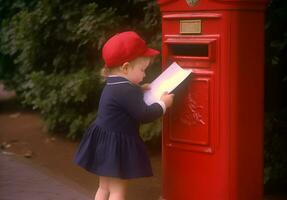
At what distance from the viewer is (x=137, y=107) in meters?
4.13

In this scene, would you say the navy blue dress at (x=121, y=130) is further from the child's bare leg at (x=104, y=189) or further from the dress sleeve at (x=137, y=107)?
the child's bare leg at (x=104, y=189)

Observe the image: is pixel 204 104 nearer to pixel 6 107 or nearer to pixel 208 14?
pixel 208 14

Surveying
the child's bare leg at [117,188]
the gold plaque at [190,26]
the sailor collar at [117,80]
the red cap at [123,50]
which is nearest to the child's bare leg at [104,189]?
the child's bare leg at [117,188]

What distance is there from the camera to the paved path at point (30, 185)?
583cm

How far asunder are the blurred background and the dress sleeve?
4.76 feet

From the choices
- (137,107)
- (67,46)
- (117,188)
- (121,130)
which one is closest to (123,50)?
(137,107)

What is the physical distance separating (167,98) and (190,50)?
362 mm

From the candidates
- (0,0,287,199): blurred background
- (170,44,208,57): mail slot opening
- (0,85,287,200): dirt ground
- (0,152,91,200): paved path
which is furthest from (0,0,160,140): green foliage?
(170,44,208,57): mail slot opening

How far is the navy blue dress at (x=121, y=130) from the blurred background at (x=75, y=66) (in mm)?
1483

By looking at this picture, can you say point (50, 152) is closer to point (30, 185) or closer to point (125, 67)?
point (30, 185)

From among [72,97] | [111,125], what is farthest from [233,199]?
[72,97]

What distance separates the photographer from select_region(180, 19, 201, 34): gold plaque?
4.14 meters

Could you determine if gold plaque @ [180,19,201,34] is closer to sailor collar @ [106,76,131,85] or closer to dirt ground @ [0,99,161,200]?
sailor collar @ [106,76,131,85]

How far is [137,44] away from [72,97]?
10.9 feet
